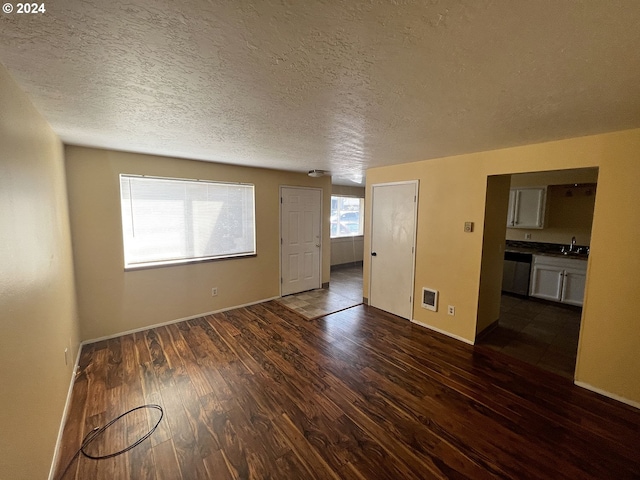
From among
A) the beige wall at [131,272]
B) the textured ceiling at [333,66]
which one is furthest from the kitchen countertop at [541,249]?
the beige wall at [131,272]

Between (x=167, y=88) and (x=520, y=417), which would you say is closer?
(x=167, y=88)

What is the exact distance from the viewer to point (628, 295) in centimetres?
217

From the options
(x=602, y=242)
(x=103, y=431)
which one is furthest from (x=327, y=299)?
(x=602, y=242)

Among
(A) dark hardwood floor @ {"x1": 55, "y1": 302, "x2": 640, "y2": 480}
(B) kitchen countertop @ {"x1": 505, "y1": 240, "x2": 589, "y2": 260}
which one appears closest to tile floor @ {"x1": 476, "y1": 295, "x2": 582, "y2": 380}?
(A) dark hardwood floor @ {"x1": 55, "y1": 302, "x2": 640, "y2": 480}

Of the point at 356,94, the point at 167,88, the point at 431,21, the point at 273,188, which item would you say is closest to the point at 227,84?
the point at 167,88

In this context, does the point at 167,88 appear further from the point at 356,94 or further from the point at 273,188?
the point at 273,188

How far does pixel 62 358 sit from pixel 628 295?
4.62m

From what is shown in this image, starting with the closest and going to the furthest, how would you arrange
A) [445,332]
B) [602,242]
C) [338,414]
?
[338,414], [602,242], [445,332]

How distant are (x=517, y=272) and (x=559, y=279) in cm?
57

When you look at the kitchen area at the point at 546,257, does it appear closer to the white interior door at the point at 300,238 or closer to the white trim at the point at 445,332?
the white trim at the point at 445,332

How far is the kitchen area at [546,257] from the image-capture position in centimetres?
363

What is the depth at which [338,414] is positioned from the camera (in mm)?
2045

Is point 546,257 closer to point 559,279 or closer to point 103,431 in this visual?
point 559,279

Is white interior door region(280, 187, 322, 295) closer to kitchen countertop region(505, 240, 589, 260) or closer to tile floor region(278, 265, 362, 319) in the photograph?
tile floor region(278, 265, 362, 319)
